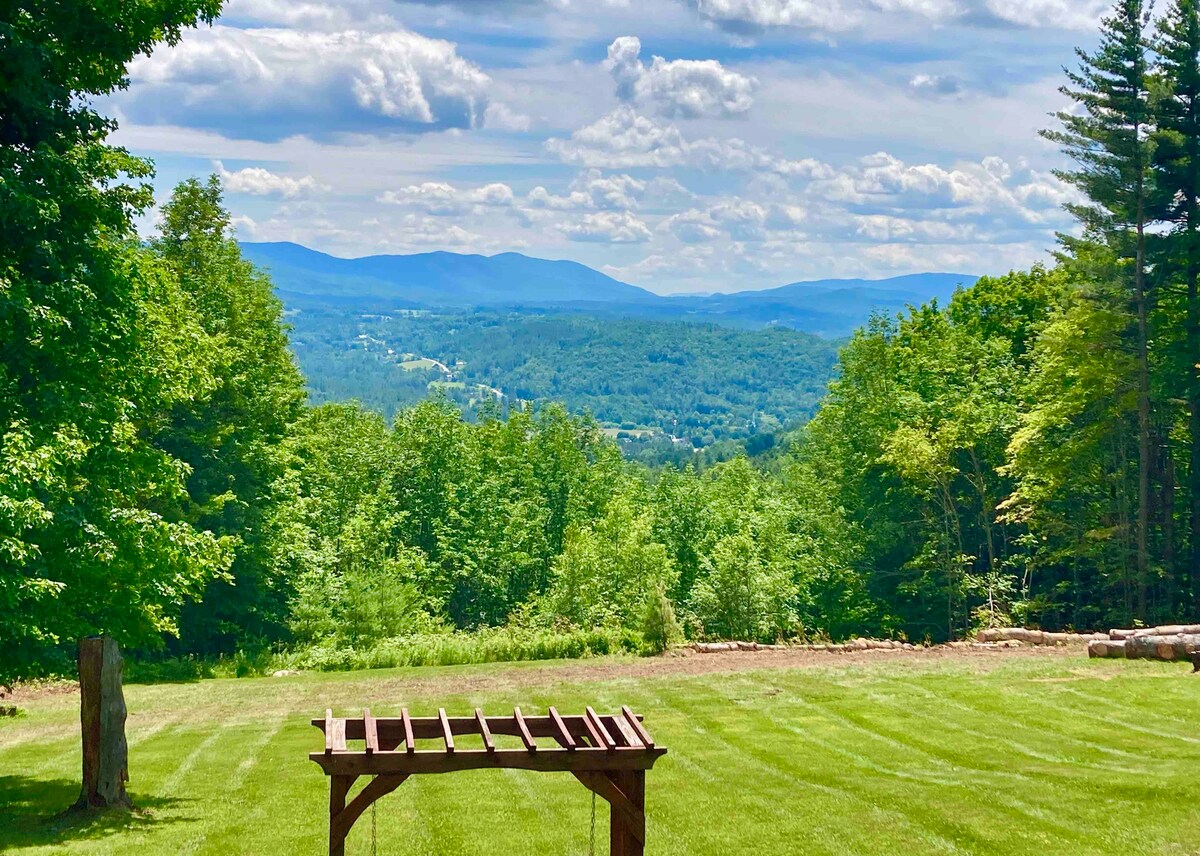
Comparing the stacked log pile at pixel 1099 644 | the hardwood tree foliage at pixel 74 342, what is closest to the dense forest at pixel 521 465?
the hardwood tree foliage at pixel 74 342

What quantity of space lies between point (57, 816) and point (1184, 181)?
113ft

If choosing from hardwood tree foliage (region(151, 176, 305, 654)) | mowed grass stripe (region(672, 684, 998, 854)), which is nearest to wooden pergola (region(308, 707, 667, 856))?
mowed grass stripe (region(672, 684, 998, 854))

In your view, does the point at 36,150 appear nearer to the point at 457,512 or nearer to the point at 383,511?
the point at 383,511

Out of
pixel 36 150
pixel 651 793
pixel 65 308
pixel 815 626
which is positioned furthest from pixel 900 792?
pixel 815 626

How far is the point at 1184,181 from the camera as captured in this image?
112 feet

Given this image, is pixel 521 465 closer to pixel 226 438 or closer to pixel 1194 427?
pixel 226 438

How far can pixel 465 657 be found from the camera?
29.7 m

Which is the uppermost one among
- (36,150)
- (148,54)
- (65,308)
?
(148,54)

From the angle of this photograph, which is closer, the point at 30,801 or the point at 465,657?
the point at 30,801

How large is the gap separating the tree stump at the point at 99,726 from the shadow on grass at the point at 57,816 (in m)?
0.23

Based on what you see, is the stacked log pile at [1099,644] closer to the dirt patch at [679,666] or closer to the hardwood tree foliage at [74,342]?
the dirt patch at [679,666]

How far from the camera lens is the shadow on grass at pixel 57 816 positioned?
12.9 metres

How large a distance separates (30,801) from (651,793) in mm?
8342

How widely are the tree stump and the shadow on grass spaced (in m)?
0.23
